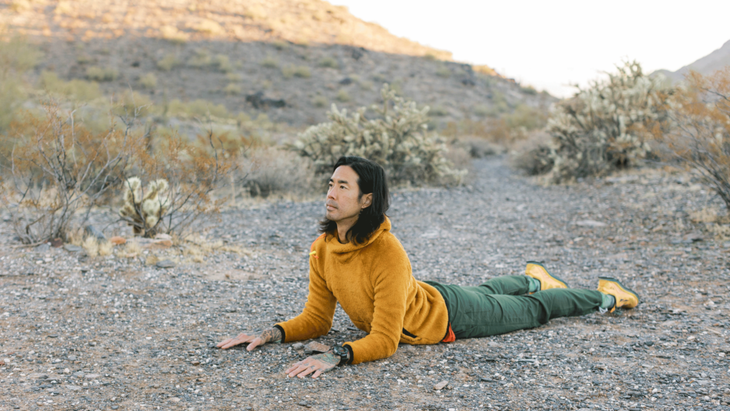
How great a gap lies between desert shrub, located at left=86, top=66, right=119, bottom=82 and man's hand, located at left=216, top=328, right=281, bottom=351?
25398 mm

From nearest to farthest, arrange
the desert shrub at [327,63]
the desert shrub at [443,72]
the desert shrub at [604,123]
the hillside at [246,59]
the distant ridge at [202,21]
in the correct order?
1. the desert shrub at [604,123]
2. the hillside at [246,59]
3. the distant ridge at [202,21]
4. the desert shrub at [327,63]
5. the desert shrub at [443,72]

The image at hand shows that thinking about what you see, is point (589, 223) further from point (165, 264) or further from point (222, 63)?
point (222, 63)

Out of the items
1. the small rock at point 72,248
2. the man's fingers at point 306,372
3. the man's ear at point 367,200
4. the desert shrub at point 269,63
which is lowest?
the small rock at point 72,248

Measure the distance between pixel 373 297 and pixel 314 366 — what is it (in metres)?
0.48

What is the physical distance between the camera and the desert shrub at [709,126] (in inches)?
223

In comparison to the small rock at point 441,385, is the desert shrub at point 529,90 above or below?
above

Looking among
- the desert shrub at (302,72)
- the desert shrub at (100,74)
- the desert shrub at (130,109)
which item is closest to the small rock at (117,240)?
the desert shrub at (130,109)

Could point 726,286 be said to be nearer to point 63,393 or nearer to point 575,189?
point 63,393

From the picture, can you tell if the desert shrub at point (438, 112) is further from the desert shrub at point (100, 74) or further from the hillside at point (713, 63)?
the hillside at point (713, 63)

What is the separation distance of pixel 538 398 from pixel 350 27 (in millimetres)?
40402

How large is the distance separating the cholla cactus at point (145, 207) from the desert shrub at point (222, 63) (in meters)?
23.6

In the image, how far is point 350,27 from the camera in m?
39.8

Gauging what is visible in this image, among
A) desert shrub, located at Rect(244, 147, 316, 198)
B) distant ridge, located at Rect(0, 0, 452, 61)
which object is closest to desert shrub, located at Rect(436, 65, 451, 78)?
distant ridge, located at Rect(0, 0, 452, 61)

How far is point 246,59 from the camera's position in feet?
98.3
